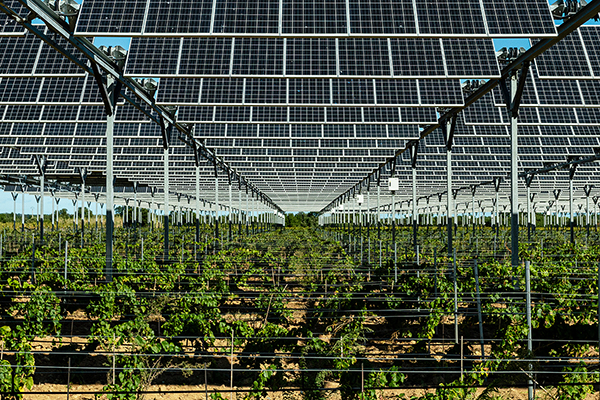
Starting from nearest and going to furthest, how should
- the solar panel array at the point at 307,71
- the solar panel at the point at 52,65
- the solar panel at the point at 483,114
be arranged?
1. the solar panel array at the point at 307,71
2. the solar panel at the point at 52,65
3. the solar panel at the point at 483,114

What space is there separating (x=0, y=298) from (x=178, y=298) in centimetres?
496

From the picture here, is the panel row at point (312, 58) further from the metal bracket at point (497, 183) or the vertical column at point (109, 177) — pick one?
the metal bracket at point (497, 183)

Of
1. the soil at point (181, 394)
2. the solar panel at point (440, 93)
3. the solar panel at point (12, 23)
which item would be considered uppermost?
the solar panel at point (12, 23)

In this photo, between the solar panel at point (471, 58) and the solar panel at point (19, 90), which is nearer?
the solar panel at point (471, 58)

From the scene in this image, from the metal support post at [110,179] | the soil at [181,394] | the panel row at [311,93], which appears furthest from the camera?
the panel row at [311,93]

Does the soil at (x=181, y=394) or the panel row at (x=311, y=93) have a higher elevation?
the panel row at (x=311, y=93)

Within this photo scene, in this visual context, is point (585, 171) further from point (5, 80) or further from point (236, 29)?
point (5, 80)

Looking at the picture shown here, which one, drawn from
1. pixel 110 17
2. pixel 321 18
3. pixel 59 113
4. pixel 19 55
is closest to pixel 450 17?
pixel 321 18

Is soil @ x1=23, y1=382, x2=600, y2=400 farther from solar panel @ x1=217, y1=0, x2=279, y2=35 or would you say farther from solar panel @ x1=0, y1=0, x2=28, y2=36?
solar panel @ x1=0, y1=0, x2=28, y2=36

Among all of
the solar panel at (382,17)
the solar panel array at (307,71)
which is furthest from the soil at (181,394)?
the solar panel at (382,17)

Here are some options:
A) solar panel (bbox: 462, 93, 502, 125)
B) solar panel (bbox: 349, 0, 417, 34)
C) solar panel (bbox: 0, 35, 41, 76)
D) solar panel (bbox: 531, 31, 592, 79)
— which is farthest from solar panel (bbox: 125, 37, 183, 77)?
solar panel (bbox: 462, 93, 502, 125)

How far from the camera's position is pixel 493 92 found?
1498 centimetres

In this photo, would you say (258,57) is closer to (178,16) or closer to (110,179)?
(178,16)

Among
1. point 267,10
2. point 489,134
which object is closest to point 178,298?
point 267,10
